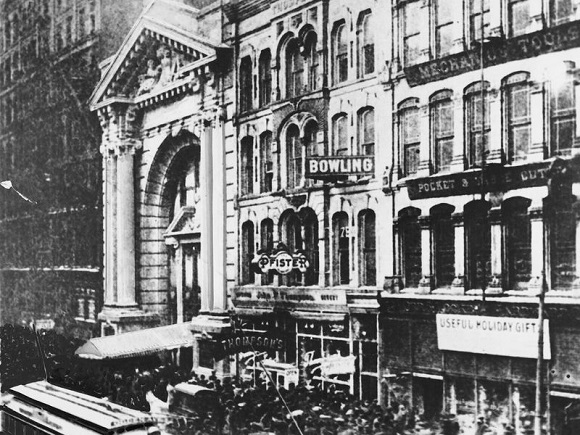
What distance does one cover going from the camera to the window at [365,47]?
7238 millimetres

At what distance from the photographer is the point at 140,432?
355 inches

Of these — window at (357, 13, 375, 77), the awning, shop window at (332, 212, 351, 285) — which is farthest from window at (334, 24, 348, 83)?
the awning

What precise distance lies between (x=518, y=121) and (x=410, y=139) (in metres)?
1.17

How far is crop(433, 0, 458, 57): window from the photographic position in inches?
255

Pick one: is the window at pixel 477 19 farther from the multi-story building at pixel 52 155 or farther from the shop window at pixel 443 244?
the multi-story building at pixel 52 155

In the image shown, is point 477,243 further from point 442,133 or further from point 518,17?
point 518,17

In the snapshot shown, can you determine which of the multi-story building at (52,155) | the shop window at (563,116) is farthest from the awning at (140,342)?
the shop window at (563,116)

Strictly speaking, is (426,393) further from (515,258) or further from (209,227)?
(209,227)

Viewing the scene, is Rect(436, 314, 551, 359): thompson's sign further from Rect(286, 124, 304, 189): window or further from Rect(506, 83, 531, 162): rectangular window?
Rect(286, 124, 304, 189): window

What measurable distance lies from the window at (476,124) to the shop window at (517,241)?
19.7 inches

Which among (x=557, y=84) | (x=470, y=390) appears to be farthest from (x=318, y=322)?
(x=557, y=84)

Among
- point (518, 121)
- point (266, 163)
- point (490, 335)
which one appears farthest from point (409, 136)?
point (266, 163)

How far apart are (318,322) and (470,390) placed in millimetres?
1954

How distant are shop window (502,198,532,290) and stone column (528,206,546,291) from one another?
0.05 metres
